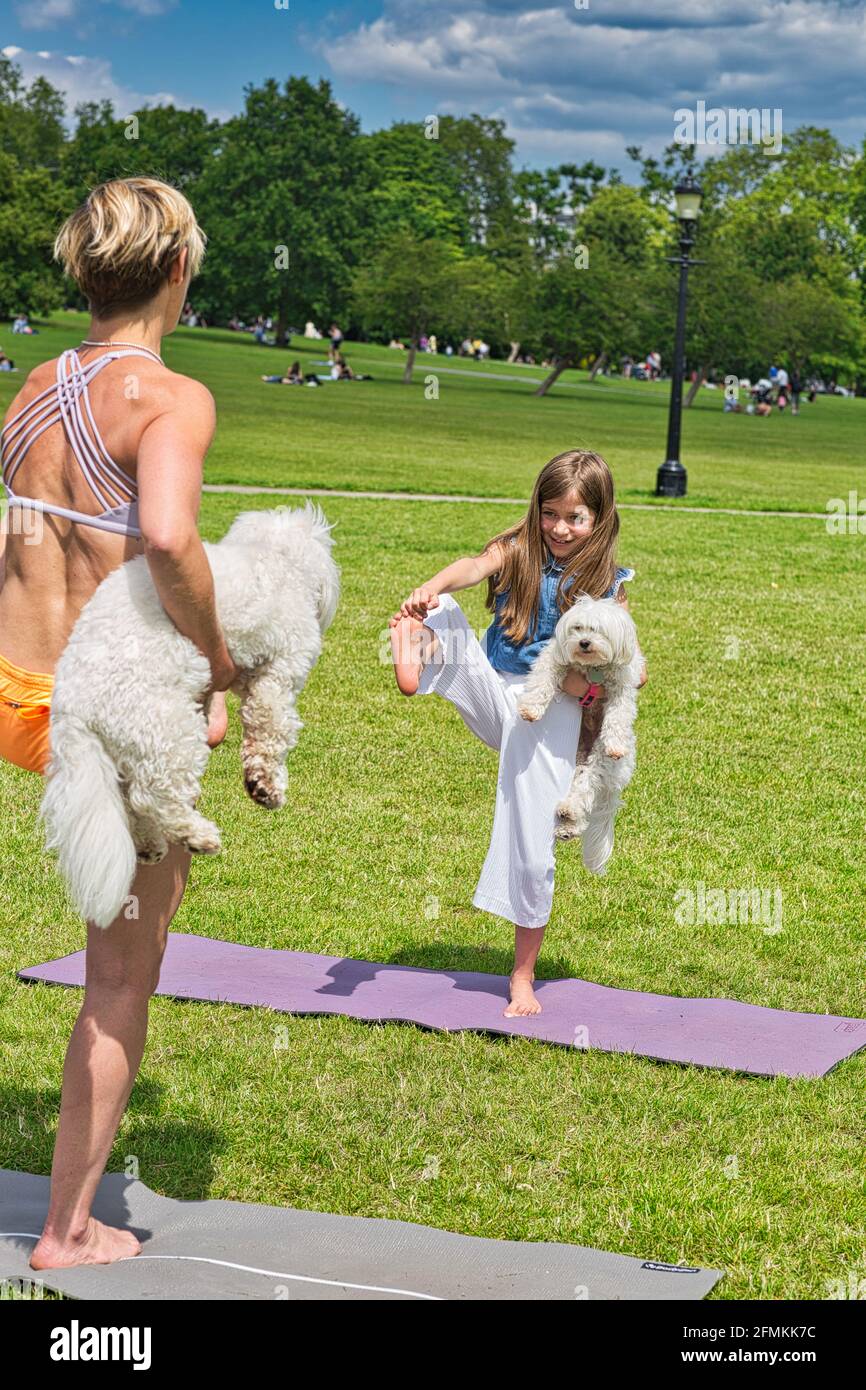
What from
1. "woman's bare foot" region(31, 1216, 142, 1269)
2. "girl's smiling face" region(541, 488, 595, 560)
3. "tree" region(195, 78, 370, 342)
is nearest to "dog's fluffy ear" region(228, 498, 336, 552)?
"woman's bare foot" region(31, 1216, 142, 1269)

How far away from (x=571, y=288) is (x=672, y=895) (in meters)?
55.3

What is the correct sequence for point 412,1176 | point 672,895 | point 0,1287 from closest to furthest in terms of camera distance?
point 0,1287 → point 412,1176 → point 672,895

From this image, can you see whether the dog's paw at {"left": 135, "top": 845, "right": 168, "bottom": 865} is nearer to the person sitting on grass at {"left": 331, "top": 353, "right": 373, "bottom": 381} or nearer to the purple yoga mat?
the purple yoga mat

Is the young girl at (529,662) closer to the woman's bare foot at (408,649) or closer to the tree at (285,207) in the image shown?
the woman's bare foot at (408,649)

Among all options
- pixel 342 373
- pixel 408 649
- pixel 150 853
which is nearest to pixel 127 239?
pixel 150 853

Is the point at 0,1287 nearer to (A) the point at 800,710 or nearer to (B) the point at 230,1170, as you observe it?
(B) the point at 230,1170

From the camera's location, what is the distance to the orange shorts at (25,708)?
142 inches

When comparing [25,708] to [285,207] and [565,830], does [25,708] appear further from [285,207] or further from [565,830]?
[285,207]

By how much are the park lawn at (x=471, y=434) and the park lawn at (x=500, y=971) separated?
13.8 m

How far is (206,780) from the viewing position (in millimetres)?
8844

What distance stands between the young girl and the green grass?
618 mm

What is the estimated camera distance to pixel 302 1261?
4.03 m

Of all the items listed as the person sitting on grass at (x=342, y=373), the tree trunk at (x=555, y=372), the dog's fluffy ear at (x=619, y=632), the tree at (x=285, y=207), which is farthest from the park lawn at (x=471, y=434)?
the dog's fluffy ear at (x=619, y=632)
